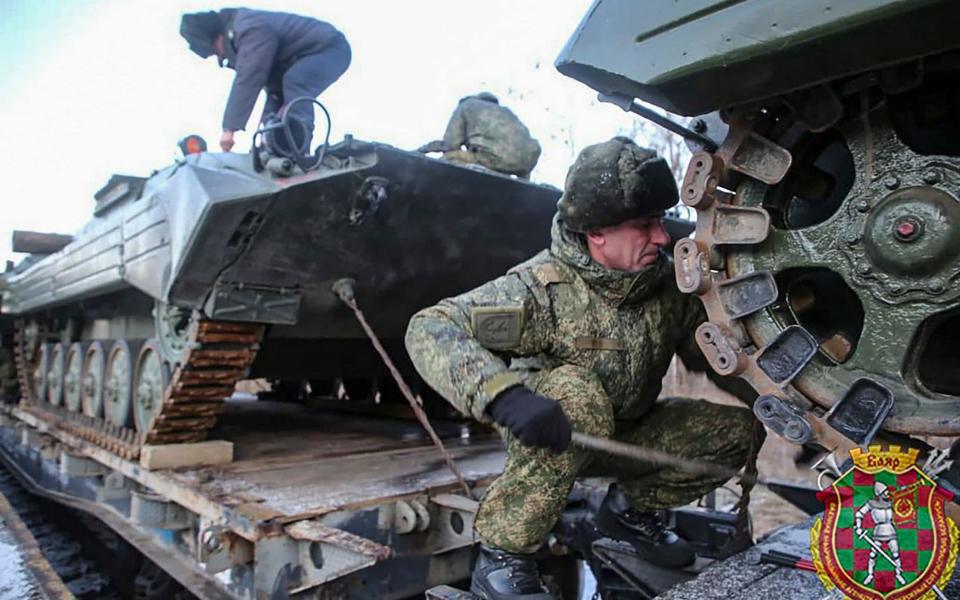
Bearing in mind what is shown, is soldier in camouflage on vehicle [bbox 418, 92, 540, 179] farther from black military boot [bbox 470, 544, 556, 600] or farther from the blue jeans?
black military boot [bbox 470, 544, 556, 600]

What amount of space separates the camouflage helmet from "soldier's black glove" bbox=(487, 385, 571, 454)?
2.16 feet

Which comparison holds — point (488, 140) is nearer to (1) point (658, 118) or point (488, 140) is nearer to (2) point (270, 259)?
(2) point (270, 259)

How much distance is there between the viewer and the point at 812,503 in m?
3.99

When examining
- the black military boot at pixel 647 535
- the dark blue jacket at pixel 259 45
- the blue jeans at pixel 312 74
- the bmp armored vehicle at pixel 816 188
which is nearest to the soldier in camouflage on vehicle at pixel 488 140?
the blue jeans at pixel 312 74

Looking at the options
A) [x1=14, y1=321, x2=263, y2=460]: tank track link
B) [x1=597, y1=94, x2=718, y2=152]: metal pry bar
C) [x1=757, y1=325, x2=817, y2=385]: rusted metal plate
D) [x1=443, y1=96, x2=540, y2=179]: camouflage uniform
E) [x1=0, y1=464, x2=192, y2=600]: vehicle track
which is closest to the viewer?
[x1=757, y1=325, x2=817, y2=385]: rusted metal plate

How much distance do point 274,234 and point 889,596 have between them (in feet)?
11.0

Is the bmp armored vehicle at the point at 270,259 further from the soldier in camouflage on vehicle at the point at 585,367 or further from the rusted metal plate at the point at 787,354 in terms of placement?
the rusted metal plate at the point at 787,354

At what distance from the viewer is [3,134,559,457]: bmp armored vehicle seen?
4.16 metres

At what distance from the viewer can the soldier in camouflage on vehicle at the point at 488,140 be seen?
16.1ft

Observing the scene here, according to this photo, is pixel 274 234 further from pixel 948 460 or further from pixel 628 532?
pixel 948 460

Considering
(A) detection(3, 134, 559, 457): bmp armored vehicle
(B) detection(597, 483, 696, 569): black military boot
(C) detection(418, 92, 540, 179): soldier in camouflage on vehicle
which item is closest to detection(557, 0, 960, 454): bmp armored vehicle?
(B) detection(597, 483, 696, 569): black military boot

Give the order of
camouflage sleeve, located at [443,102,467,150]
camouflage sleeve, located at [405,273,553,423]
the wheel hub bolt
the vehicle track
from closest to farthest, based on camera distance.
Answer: the wheel hub bolt
camouflage sleeve, located at [405,273,553,423]
the vehicle track
camouflage sleeve, located at [443,102,467,150]

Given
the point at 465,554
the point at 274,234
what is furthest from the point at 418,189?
the point at 465,554

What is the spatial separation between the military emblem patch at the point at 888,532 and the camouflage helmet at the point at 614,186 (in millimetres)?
1124
